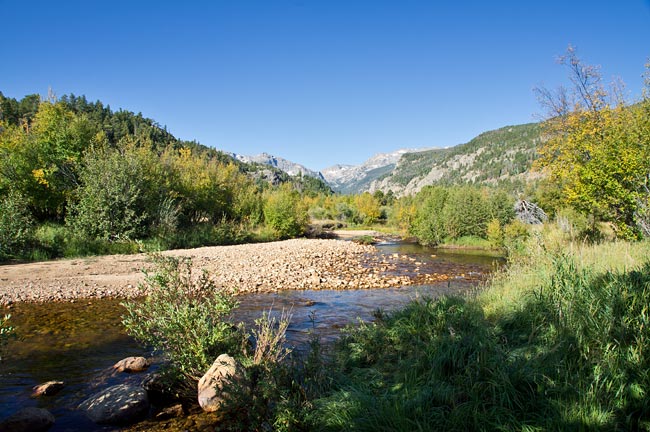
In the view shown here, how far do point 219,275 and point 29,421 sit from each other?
33.3 ft

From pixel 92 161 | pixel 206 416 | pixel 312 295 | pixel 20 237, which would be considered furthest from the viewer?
pixel 92 161

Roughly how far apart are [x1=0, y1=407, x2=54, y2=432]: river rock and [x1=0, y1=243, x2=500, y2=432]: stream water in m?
0.12

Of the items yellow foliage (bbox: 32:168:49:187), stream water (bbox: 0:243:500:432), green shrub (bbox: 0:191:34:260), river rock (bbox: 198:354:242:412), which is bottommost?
stream water (bbox: 0:243:500:432)

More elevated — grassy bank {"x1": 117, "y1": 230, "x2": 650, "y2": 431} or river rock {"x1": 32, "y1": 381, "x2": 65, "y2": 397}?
grassy bank {"x1": 117, "y1": 230, "x2": 650, "y2": 431}

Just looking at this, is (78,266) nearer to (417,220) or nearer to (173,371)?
(173,371)

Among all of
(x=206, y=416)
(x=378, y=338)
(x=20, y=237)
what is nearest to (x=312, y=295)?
(x=378, y=338)

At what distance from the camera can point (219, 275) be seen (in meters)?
14.5

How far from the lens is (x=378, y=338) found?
5.75 metres

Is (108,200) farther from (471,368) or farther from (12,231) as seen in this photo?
(471,368)

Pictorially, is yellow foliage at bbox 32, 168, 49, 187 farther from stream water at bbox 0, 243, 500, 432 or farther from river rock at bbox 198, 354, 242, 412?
river rock at bbox 198, 354, 242, 412

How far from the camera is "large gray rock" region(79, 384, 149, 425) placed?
4664 mm

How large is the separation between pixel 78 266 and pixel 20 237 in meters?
3.82

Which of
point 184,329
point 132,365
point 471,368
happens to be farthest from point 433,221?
point 184,329

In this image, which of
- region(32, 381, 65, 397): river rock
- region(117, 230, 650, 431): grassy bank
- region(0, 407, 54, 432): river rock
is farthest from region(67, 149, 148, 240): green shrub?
region(117, 230, 650, 431): grassy bank
